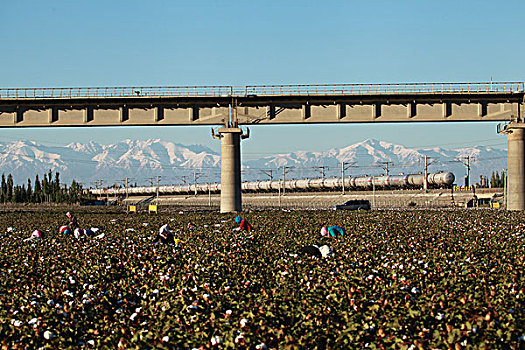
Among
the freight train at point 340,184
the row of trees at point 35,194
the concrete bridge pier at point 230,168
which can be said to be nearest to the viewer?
the concrete bridge pier at point 230,168

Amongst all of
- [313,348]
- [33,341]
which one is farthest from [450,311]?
[33,341]

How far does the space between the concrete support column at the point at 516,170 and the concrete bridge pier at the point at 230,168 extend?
2234 centimetres

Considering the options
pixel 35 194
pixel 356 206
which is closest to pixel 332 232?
pixel 356 206

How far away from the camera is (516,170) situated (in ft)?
183

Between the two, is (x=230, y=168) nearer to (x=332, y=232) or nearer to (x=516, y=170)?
(x=516, y=170)

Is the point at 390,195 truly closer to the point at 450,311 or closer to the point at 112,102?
the point at 112,102

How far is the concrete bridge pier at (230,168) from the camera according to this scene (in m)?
56.7

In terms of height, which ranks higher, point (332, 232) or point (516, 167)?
point (516, 167)

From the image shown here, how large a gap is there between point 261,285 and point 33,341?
6.28 metres

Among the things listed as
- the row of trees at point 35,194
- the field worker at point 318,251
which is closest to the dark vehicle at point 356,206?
the field worker at point 318,251

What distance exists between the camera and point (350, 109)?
56.4 metres

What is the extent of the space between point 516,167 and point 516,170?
0.25 metres

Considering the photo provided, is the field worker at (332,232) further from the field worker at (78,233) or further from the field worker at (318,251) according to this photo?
the field worker at (78,233)

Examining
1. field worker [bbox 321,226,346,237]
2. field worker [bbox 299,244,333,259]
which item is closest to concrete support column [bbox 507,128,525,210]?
field worker [bbox 321,226,346,237]
